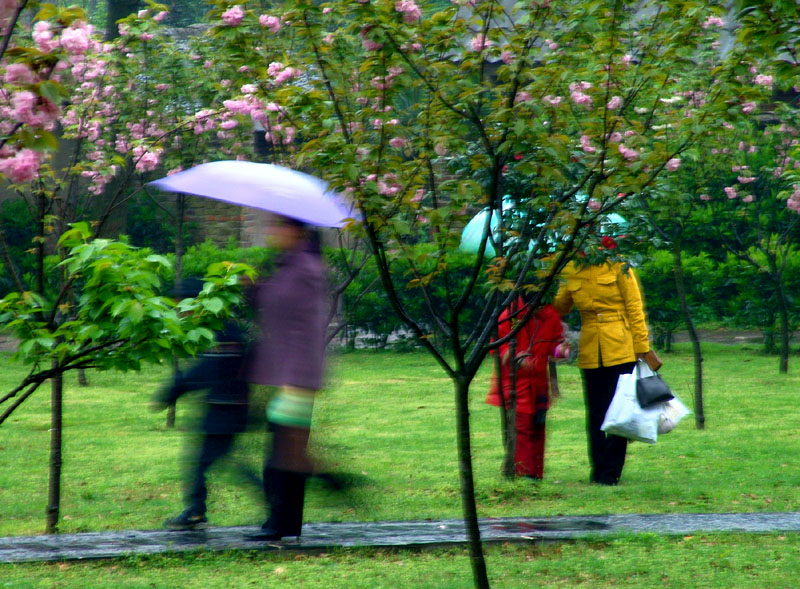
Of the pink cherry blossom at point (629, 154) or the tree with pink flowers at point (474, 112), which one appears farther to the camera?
the pink cherry blossom at point (629, 154)

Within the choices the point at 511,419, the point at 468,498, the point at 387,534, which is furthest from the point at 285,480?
the point at 511,419

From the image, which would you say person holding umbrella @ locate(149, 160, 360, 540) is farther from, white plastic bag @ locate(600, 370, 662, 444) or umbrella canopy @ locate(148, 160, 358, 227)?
white plastic bag @ locate(600, 370, 662, 444)

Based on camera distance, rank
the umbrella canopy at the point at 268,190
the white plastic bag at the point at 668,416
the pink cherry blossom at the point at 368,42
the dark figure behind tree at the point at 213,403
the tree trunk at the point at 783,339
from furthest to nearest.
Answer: the tree trunk at the point at 783,339 → the white plastic bag at the point at 668,416 → the dark figure behind tree at the point at 213,403 → the umbrella canopy at the point at 268,190 → the pink cherry blossom at the point at 368,42

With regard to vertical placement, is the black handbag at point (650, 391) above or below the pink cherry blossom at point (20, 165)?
below

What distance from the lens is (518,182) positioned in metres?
6.29

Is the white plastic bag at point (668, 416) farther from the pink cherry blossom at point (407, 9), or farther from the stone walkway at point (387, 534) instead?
the pink cherry blossom at point (407, 9)

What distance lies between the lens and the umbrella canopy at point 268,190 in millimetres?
4891

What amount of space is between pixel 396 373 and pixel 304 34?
1004cm

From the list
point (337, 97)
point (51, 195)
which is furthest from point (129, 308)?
point (51, 195)

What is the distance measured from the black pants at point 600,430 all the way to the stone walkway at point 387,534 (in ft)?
3.68

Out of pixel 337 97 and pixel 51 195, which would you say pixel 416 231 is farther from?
pixel 51 195

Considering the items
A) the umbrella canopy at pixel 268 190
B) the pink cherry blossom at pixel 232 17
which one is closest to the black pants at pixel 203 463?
the umbrella canopy at pixel 268 190

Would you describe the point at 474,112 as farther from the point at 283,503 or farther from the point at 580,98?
the point at 283,503

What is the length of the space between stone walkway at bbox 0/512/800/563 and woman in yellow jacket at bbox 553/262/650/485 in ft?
3.90
